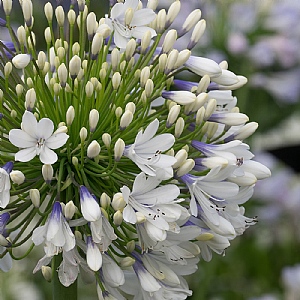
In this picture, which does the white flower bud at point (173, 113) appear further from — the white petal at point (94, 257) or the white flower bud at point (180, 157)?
the white petal at point (94, 257)

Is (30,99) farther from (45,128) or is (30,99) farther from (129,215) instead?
(129,215)

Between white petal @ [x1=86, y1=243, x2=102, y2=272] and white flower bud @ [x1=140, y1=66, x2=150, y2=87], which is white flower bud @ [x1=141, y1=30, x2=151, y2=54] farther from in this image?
white petal @ [x1=86, y1=243, x2=102, y2=272]

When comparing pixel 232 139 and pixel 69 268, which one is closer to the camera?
pixel 69 268

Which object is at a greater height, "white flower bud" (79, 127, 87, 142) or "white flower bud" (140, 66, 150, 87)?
"white flower bud" (140, 66, 150, 87)

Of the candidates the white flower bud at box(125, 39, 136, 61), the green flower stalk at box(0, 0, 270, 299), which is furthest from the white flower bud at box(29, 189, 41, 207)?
the white flower bud at box(125, 39, 136, 61)

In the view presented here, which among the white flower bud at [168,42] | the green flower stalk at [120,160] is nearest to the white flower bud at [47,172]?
the green flower stalk at [120,160]

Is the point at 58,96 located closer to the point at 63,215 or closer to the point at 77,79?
the point at 77,79

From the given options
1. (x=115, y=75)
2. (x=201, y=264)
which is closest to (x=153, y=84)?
(x=115, y=75)

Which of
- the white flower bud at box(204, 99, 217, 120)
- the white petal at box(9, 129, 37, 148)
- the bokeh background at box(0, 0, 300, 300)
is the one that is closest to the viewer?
the white petal at box(9, 129, 37, 148)
